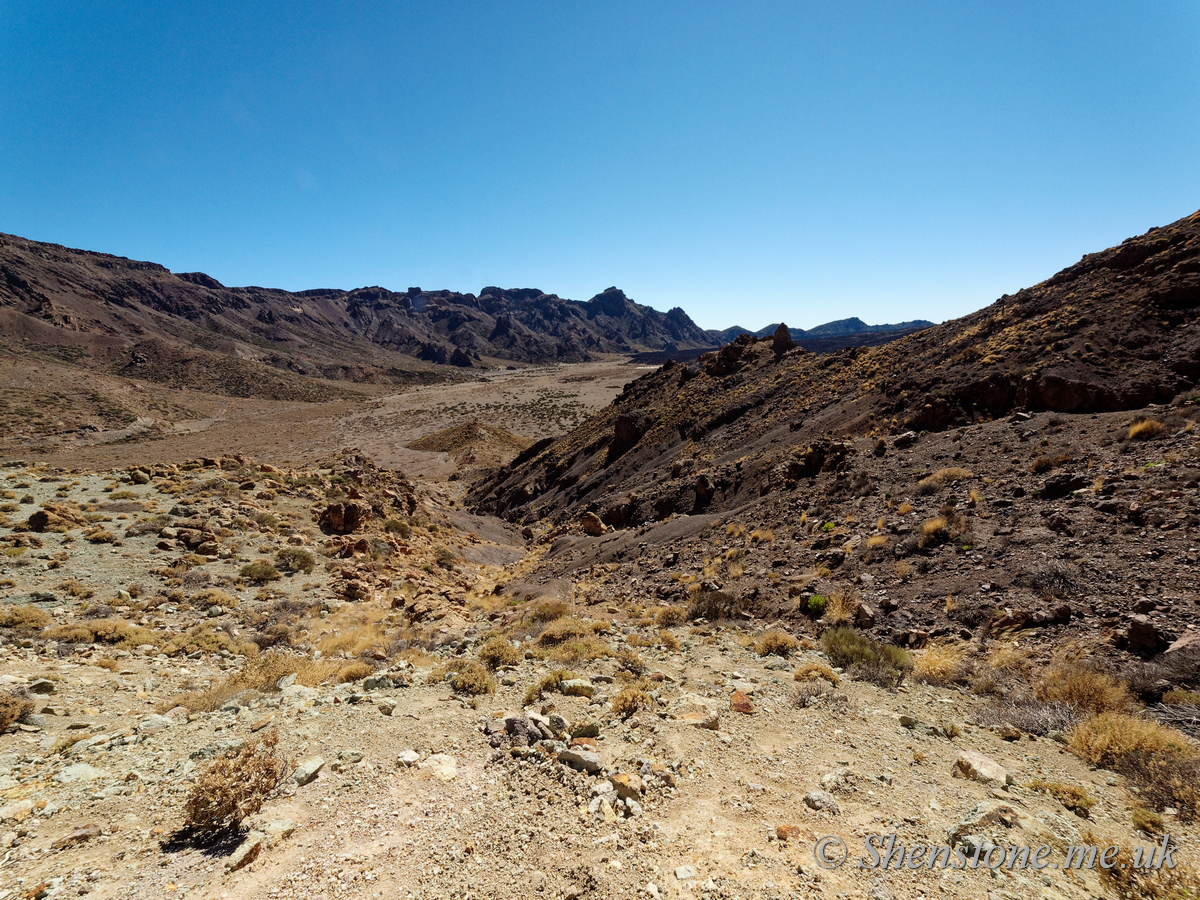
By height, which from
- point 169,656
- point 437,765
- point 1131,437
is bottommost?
point 437,765

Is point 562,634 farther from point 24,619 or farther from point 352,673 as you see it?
point 24,619

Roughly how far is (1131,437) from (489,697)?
51.2 ft

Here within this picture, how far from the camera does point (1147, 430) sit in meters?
11.5

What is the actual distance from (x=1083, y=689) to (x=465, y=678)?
28.1 ft

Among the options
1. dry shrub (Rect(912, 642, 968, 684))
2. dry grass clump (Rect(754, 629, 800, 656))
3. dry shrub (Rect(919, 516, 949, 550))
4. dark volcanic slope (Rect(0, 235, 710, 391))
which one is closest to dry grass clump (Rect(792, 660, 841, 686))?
dry grass clump (Rect(754, 629, 800, 656))

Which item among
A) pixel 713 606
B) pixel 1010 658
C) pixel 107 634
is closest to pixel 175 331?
pixel 107 634

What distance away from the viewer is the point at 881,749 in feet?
19.0

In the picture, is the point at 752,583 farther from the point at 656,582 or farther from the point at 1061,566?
the point at 1061,566

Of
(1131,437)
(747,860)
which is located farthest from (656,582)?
(1131,437)

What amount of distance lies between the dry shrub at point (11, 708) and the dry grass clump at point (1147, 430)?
21.1 metres

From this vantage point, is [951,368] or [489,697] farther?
[951,368]

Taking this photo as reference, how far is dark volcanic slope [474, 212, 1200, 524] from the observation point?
15.8 metres

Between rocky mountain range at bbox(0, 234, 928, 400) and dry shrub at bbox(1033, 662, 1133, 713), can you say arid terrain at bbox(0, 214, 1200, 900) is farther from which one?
rocky mountain range at bbox(0, 234, 928, 400)

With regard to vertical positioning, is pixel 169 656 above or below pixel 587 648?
above
